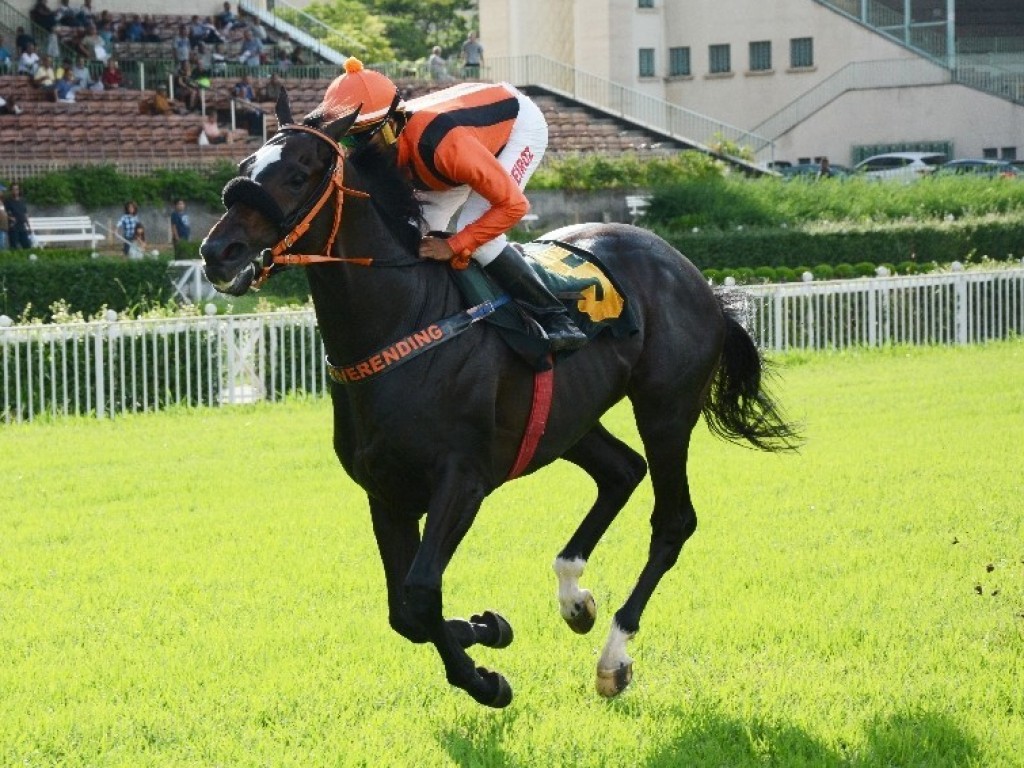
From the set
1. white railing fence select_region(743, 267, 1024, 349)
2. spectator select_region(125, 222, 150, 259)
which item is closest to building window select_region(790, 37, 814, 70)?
spectator select_region(125, 222, 150, 259)

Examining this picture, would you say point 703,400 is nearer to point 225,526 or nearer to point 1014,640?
point 1014,640

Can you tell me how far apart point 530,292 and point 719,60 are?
45.4 metres

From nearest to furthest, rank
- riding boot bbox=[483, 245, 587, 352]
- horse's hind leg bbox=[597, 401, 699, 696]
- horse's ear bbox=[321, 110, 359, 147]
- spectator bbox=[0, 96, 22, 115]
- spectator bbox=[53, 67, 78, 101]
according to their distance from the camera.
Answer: horse's ear bbox=[321, 110, 359, 147] → riding boot bbox=[483, 245, 587, 352] → horse's hind leg bbox=[597, 401, 699, 696] → spectator bbox=[0, 96, 22, 115] → spectator bbox=[53, 67, 78, 101]

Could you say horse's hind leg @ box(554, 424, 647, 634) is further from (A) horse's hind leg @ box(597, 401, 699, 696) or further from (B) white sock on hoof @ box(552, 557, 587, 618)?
(A) horse's hind leg @ box(597, 401, 699, 696)

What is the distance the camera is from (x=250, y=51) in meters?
36.4

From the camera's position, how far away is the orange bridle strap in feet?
16.4

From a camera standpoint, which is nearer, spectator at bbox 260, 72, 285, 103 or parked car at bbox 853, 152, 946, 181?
spectator at bbox 260, 72, 285, 103

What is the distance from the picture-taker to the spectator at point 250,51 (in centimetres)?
3606

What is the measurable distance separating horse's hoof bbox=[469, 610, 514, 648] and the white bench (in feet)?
70.3

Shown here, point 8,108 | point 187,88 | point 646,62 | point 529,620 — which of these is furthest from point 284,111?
point 646,62

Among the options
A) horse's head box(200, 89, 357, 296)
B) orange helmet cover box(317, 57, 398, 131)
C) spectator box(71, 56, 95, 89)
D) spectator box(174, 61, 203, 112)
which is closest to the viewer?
horse's head box(200, 89, 357, 296)

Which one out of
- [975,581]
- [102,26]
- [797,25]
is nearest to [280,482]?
[975,581]

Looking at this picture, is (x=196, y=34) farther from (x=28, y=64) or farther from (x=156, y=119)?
(x=156, y=119)

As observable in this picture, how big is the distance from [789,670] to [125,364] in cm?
934
